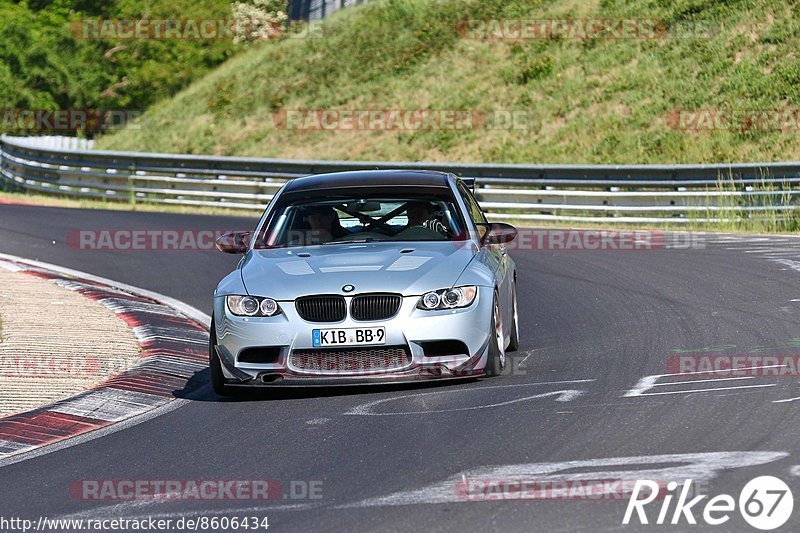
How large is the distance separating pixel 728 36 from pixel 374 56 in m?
15.2

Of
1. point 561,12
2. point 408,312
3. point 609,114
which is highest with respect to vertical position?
point 561,12

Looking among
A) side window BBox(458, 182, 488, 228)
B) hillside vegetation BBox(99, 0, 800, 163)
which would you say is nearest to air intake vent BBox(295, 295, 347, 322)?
side window BBox(458, 182, 488, 228)

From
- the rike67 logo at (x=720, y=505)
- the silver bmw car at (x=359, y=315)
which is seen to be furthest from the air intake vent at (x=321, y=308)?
the rike67 logo at (x=720, y=505)

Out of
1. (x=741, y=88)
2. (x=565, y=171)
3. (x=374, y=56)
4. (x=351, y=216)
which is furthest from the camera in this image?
(x=374, y=56)

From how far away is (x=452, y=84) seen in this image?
1767 inches

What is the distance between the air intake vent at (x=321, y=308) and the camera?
340 inches

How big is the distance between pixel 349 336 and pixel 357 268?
0.57 meters

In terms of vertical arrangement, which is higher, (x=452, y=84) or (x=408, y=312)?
(x=452, y=84)

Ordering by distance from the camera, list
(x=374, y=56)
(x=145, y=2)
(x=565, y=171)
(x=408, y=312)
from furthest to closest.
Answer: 1. (x=145, y=2)
2. (x=374, y=56)
3. (x=565, y=171)
4. (x=408, y=312)

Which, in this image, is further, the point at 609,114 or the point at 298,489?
the point at 609,114

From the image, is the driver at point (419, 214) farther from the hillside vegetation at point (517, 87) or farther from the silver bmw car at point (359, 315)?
the hillside vegetation at point (517, 87)

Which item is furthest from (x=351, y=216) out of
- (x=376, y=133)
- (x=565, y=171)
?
(x=376, y=133)

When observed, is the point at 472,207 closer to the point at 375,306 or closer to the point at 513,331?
the point at 513,331

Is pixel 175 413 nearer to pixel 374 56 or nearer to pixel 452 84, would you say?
pixel 452 84
